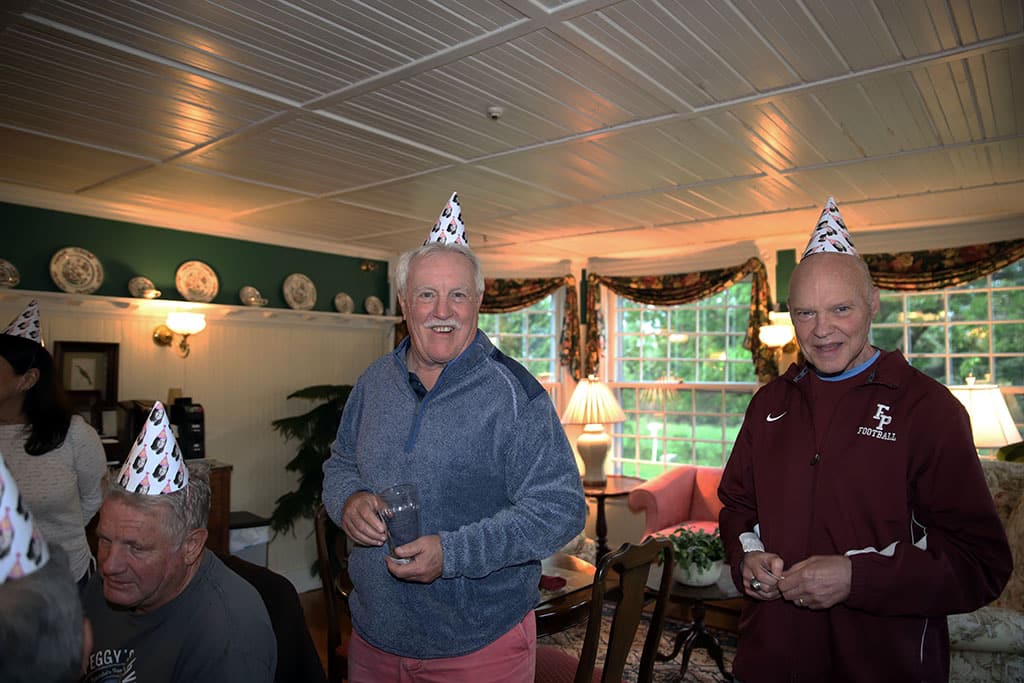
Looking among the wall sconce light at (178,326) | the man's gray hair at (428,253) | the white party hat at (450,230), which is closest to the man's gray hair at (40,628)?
the man's gray hair at (428,253)

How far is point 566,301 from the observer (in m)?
6.46

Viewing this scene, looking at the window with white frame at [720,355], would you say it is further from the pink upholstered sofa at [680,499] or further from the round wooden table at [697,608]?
the round wooden table at [697,608]

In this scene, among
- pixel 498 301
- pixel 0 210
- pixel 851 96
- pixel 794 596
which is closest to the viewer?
pixel 794 596

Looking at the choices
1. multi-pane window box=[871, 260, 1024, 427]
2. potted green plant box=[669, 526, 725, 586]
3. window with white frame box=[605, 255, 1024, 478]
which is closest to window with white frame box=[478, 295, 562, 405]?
window with white frame box=[605, 255, 1024, 478]

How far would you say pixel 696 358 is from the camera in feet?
20.1

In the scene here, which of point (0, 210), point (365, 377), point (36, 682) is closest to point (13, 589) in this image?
point (36, 682)

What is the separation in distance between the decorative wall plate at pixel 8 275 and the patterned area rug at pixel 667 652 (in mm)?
3618

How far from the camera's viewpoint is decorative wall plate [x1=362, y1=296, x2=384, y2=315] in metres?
6.01

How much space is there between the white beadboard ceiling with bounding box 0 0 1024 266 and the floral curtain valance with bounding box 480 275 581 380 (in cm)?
183

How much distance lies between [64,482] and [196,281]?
97.6 inches

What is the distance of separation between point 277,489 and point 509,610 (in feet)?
14.2

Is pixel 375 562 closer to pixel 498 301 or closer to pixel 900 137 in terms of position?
pixel 900 137

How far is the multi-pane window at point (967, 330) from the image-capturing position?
473 centimetres

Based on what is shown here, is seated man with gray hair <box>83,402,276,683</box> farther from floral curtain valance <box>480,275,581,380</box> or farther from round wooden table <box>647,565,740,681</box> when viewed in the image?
floral curtain valance <box>480,275,581,380</box>
